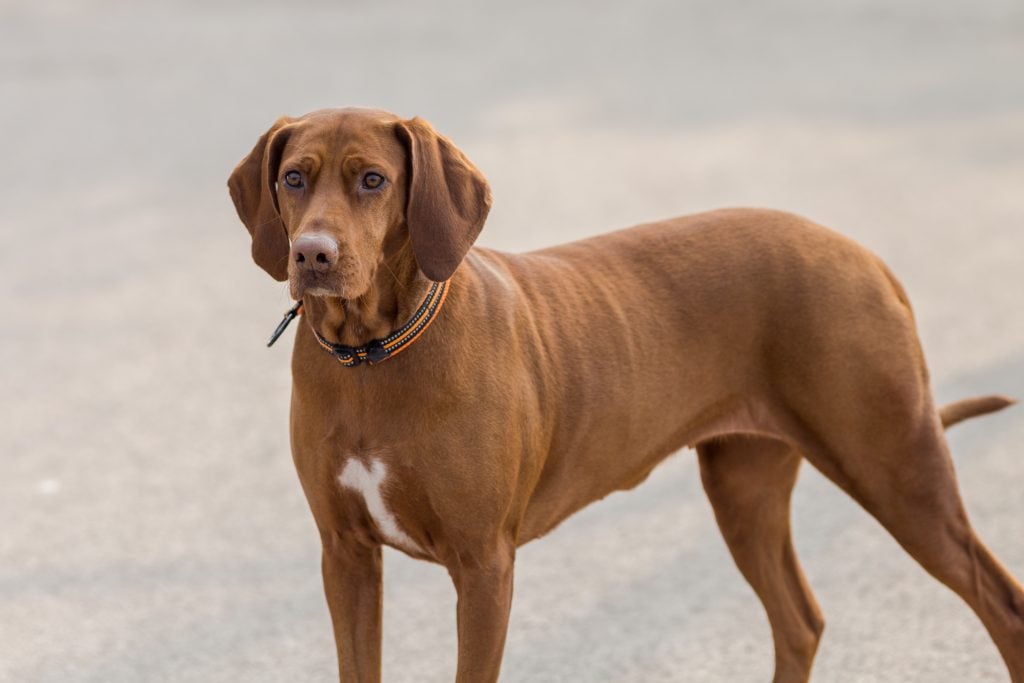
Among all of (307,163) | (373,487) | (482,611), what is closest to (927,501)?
(482,611)

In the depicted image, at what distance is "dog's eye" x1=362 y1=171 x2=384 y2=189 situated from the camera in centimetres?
344

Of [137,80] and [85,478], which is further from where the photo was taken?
[137,80]

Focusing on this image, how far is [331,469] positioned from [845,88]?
1061 cm

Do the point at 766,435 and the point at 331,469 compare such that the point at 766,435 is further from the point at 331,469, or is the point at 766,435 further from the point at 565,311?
the point at 331,469

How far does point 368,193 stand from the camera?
343cm

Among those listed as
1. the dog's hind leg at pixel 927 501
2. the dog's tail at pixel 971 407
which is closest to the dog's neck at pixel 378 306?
the dog's hind leg at pixel 927 501

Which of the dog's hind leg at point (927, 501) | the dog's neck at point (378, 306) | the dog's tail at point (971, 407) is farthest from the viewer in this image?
the dog's tail at point (971, 407)

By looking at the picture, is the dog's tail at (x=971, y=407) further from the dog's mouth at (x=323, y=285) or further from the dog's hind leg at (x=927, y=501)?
the dog's mouth at (x=323, y=285)

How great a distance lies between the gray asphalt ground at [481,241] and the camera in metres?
5.11

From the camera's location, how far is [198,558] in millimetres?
5645

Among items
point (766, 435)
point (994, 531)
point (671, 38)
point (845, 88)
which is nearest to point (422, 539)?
point (766, 435)

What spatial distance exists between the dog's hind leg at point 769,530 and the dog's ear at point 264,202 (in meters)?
1.50

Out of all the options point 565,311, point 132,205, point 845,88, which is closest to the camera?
point 565,311

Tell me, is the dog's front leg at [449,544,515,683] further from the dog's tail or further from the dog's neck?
the dog's tail
